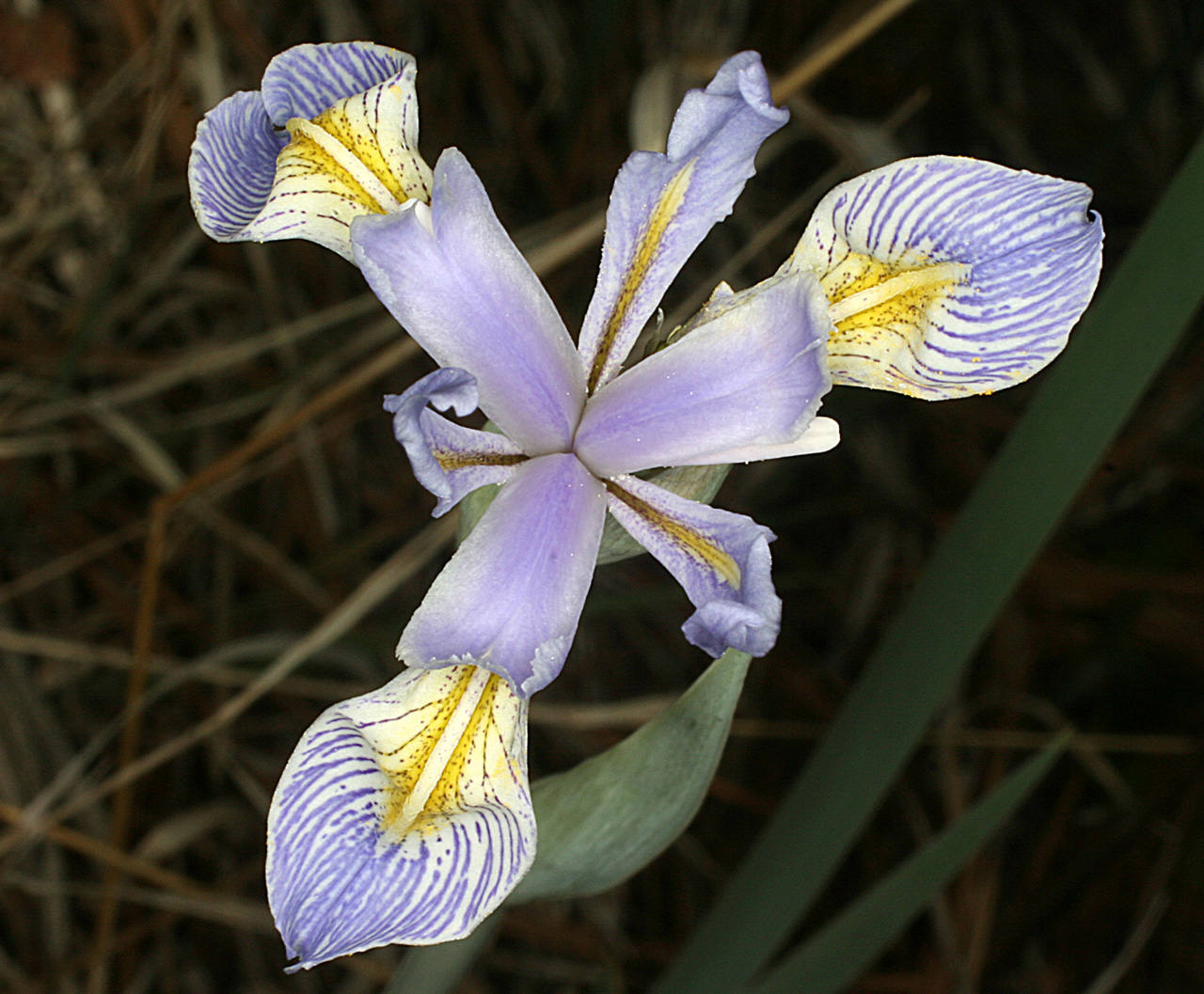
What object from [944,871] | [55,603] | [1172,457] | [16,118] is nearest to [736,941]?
[944,871]

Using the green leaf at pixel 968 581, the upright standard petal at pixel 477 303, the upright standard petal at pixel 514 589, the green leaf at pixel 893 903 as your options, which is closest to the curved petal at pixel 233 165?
the upright standard petal at pixel 477 303

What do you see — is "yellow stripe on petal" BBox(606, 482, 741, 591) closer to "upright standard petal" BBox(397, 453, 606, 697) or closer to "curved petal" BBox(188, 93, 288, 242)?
"upright standard petal" BBox(397, 453, 606, 697)

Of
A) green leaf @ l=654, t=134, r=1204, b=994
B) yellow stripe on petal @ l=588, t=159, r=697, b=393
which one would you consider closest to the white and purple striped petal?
yellow stripe on petal @ l=588, t=159, r=697, b=393

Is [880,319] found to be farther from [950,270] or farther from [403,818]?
[403,818]

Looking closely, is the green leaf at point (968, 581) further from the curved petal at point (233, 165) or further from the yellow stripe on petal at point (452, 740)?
the curved petal at point (233, 165)

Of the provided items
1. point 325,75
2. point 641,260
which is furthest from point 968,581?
point 325,75

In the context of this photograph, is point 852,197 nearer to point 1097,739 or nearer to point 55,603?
point 1097,739
